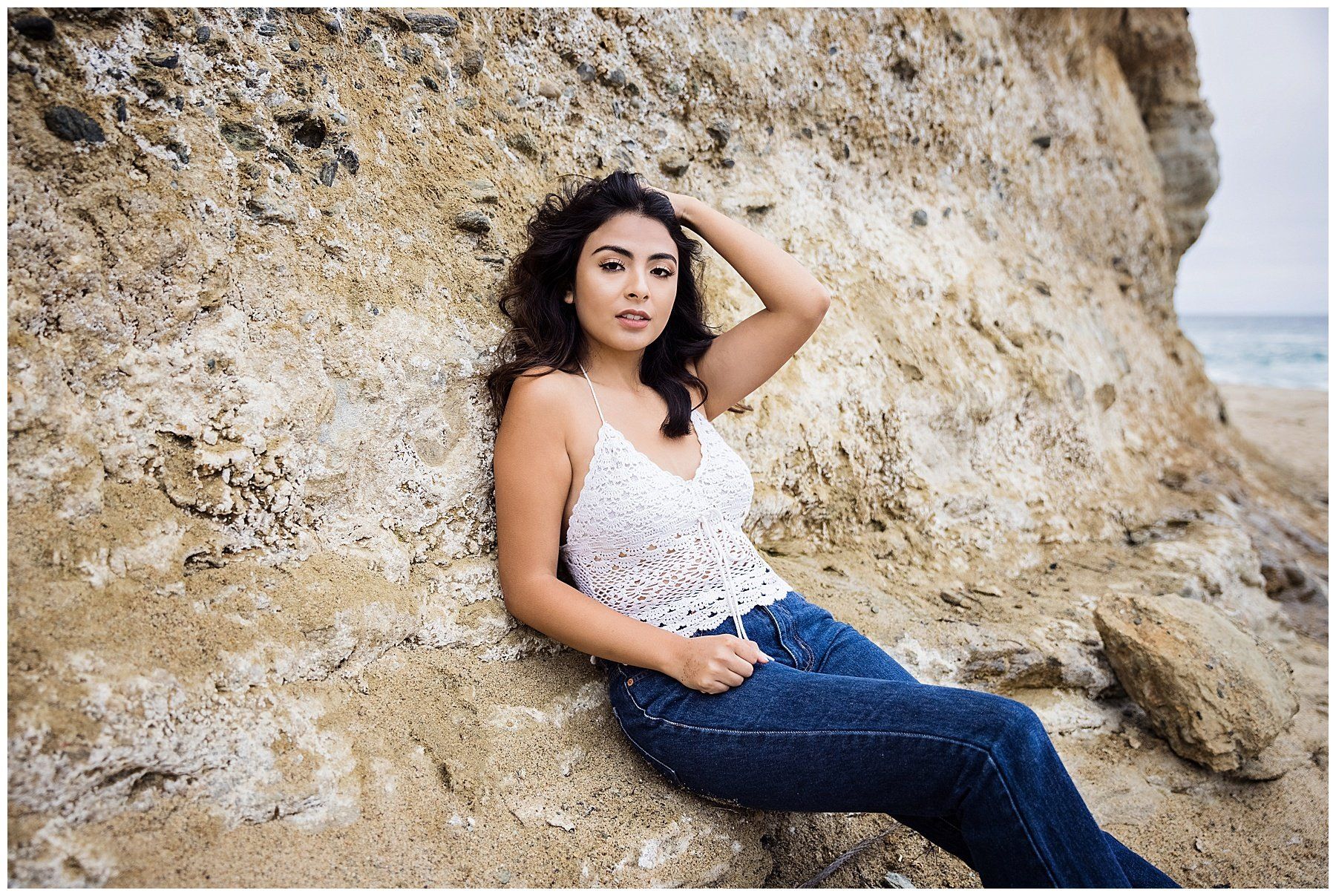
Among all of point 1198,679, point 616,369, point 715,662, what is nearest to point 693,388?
point 616,369

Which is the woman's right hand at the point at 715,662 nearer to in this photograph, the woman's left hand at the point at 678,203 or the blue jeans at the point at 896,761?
the blue jeans at the point at 896,761

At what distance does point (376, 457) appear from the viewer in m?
2.20

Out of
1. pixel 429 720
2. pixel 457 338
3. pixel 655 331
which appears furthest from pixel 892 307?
pixel 429 720

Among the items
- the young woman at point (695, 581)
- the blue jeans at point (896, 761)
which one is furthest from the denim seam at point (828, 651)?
the blue jeans at point (896, 761)

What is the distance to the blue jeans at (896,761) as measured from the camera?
178 cm

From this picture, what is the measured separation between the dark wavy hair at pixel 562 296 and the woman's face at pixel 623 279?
0.14 ft

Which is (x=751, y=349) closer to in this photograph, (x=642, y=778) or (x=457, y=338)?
(x=457, y=338)

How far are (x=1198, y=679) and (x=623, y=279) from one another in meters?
2.56

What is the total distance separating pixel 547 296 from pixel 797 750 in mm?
1363

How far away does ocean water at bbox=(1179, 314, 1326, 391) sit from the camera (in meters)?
32.8

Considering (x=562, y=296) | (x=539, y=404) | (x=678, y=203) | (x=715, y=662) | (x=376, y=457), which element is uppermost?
(x=678, y=203)

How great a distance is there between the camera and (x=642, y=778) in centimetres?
216

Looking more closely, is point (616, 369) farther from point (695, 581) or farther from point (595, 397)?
point (695, 581)

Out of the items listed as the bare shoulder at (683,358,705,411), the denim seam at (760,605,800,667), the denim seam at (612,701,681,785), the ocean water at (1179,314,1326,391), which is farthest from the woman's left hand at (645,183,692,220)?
the ocean water at (1179,314,1326,391)
